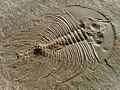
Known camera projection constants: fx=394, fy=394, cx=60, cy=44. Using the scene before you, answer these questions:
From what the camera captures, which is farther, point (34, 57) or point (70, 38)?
point (70, 38)

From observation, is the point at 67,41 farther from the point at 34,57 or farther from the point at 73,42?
the point at 34,57

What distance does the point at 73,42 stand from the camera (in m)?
2.11

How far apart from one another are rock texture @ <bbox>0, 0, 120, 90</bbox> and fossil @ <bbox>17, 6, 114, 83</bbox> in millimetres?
27

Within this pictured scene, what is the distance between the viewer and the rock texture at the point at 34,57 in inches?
76.8

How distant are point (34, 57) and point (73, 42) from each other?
24cm

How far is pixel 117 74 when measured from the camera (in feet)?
6.75

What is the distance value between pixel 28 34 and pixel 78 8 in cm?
35

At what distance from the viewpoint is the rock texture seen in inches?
76.8

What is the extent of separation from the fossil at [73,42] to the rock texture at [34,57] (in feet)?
0.09

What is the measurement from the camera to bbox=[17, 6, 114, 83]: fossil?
2.01 m

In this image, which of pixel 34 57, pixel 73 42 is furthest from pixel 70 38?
pixel 34 57

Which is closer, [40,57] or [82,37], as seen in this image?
[40,57]

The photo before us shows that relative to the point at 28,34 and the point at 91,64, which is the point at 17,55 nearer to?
the point at 28,34

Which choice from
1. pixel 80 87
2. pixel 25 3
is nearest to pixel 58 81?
pixel 80 87
